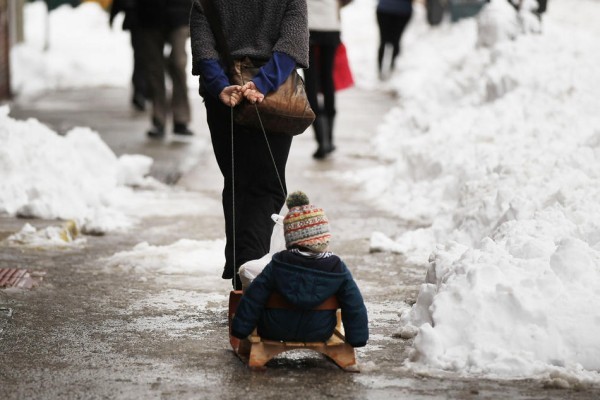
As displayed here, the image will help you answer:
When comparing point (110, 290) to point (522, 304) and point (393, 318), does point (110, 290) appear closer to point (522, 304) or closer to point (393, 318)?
point (393, 318)

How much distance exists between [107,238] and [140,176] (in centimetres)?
221

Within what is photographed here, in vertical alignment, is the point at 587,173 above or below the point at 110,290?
above

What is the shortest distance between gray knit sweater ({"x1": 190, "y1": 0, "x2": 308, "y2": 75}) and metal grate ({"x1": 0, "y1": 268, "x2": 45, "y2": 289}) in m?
1.65

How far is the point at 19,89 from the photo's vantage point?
58.3ft

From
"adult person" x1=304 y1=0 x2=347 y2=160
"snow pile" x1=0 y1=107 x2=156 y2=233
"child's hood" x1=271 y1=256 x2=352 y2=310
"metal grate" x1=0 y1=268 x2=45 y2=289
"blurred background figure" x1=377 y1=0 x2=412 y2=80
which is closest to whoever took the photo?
"child's hood" x1=271 y1=256 x2=352 y2=310

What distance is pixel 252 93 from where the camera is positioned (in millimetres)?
5504

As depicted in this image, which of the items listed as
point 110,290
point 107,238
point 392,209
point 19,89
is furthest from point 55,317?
point 19,89

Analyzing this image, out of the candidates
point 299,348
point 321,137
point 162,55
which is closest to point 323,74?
point 321,137

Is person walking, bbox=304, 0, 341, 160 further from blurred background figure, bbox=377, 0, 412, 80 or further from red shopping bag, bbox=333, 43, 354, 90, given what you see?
blurred background figure, bbox=377, 0, 412, 80

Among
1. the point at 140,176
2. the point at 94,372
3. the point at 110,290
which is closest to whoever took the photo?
the point at 94,372

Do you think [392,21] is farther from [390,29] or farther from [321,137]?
[321,137]

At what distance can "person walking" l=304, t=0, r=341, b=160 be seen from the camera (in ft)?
36.7

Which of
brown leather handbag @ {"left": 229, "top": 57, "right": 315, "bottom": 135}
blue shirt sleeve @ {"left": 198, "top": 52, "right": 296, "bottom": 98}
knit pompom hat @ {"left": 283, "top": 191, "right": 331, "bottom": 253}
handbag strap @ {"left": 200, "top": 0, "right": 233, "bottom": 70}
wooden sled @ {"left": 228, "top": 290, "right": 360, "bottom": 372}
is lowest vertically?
wooden sled @ {"left": 228, "top": 290, "right": 360, "bottom": 372}

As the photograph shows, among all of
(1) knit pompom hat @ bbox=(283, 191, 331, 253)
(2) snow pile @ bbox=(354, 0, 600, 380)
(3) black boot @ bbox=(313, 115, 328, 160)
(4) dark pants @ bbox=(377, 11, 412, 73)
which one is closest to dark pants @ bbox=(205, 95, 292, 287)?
(2) snow pile @ bbox=(354, 0, 600, 380)
